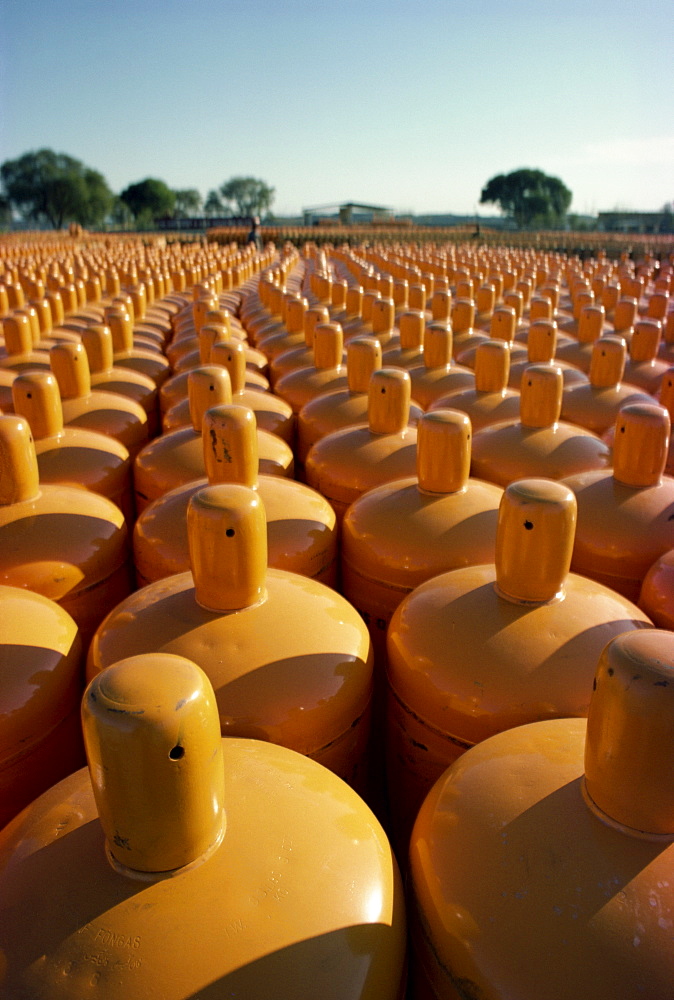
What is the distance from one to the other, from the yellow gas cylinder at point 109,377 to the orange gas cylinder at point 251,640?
7.67 feet

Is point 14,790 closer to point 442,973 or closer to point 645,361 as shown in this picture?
point 442,973

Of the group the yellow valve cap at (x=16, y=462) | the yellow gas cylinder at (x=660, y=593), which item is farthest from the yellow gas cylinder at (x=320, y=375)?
the yellow gas cylinder at (x=660, y=593)

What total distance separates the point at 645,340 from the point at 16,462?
3.78 meters

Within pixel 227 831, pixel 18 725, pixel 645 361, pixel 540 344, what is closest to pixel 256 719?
pixel 227 831

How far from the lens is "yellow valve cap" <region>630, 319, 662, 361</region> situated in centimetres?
423

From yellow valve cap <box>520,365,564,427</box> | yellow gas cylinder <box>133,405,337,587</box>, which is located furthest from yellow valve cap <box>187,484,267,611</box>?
yellow valve cap <box>520,365,564,427</box>

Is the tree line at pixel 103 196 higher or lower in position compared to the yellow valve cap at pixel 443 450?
higher

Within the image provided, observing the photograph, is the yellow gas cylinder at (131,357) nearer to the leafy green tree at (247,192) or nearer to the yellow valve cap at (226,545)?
the yellow valve cap at (226,545)

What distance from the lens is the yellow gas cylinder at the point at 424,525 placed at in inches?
81.2

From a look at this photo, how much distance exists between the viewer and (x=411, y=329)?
4512mm

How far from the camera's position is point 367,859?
42.0 inches

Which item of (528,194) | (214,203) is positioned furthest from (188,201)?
(528,194)

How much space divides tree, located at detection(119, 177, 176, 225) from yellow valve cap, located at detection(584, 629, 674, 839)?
5630cm

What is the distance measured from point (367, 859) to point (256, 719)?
0.43 m
